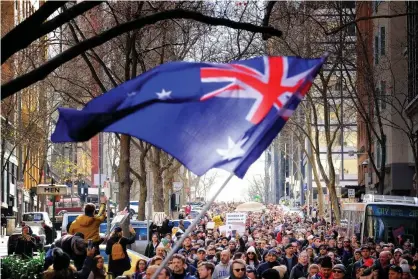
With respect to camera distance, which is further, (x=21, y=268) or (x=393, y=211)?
(x=393, y=211)

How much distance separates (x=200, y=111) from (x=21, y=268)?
10033 millimetres

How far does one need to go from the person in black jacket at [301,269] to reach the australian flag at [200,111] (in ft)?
29.7

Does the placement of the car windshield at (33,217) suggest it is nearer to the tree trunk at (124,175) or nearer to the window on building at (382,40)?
the window on building at (382,40)

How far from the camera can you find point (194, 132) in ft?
35.6

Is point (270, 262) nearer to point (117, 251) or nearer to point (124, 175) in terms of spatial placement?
point (117, 251)

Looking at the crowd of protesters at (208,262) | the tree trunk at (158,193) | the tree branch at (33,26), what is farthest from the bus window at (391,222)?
the tree branch at (33,26)

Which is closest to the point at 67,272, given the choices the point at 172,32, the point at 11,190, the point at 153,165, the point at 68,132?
the point at 68,132

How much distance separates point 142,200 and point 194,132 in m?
41.6

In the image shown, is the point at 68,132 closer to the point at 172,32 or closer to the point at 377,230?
the point at 377,230

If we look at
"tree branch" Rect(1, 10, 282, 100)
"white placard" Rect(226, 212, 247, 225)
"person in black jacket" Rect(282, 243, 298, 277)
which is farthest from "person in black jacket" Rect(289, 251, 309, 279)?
"white placard" Rect(226, 212, 247, 225)

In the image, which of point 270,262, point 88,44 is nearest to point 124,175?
point 270,262

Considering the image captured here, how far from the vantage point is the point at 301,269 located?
65.8 ft

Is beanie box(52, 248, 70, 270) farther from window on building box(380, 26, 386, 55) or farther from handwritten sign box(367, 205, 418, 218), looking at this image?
window on building box(380, 26, 386, 55)

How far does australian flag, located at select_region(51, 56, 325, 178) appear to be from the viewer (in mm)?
10719
